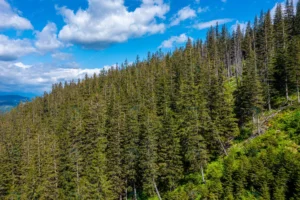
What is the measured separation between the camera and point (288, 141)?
3450 cm

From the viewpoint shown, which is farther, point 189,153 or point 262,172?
point 189,153

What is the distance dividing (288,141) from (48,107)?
11012cm

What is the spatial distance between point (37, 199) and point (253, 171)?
138 feet

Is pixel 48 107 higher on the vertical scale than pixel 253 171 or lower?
higher

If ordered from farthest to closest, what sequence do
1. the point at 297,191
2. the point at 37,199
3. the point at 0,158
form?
1. the point at 0,158
2. the point at 37,199
3. the point at 297,191

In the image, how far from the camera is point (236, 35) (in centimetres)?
10188

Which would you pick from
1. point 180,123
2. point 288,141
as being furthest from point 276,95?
point 180,123

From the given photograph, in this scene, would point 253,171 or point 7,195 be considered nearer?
point 253,171

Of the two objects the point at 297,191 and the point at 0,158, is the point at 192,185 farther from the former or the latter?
the point at 0,158

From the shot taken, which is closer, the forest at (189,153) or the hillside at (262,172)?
the hillside at (262,172)

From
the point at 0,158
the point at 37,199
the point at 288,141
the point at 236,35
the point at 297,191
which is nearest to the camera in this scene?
the point at 297,191

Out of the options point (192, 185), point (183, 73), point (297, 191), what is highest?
point (183, 73)

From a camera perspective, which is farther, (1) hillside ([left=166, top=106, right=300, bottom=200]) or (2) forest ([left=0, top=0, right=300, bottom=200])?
(2) forest ([left=0, top=0, right=300, bottom=200])

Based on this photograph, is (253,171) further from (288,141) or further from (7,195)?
(7,195)
